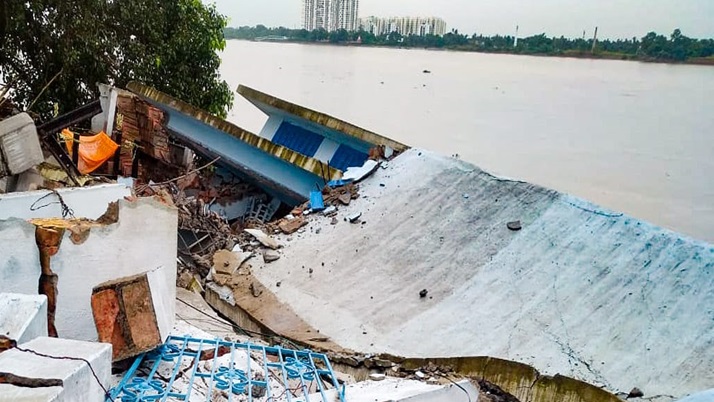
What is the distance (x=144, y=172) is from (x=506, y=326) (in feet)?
20.4

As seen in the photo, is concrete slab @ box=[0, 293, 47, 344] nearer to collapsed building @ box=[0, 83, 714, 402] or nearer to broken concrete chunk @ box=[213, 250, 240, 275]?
collapsed building @ box=[0, 83, 714, 402]

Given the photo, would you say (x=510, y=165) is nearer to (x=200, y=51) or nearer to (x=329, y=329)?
(x=200, y=51)

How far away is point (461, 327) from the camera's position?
4.87 m

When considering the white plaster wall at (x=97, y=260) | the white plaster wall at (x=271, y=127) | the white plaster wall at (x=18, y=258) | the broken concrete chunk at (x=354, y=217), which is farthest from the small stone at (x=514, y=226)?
the white plaster wall at (x=271, y=127)

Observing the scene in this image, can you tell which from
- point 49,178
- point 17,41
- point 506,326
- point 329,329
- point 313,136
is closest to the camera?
point 506,326

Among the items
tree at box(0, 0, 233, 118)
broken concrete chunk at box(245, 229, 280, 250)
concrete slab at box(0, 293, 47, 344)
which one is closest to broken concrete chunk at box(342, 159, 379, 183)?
broken concrete chunk at box(245, 229, 280, 250)

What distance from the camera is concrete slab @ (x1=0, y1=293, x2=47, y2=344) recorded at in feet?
7.59

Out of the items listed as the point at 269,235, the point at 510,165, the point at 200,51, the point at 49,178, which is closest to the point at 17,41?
the point at 200,51

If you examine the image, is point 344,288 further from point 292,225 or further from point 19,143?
point 19,143

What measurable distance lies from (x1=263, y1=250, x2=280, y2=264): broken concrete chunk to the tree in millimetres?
5255

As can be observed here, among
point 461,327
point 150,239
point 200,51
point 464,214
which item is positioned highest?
point 200,51

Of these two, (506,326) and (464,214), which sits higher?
(464,214)

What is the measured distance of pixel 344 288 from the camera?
5617 millimetres

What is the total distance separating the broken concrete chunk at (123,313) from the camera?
8.75 ft
